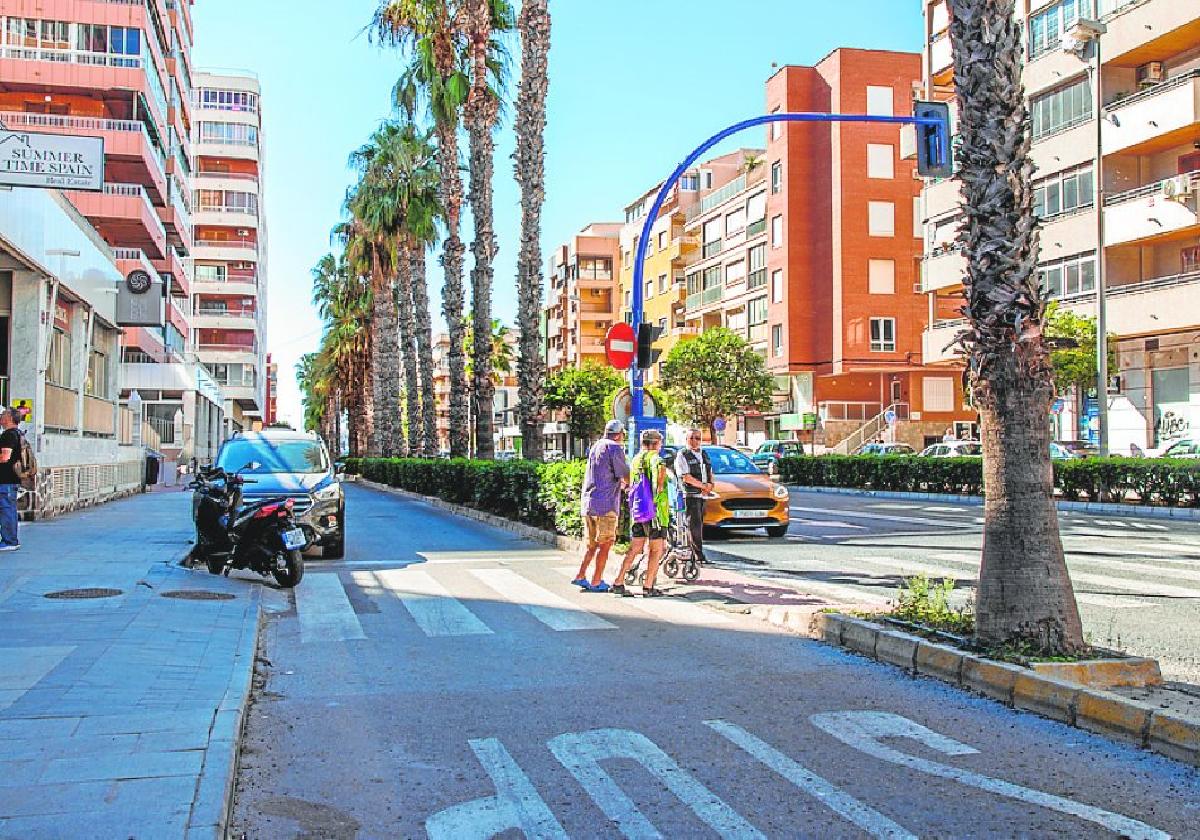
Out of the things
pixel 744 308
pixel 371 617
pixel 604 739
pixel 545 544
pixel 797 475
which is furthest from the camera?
pixel 744 308

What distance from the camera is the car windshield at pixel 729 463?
63.7 feet

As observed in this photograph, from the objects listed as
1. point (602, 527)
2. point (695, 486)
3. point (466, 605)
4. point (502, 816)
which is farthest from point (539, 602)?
point (502, 816)

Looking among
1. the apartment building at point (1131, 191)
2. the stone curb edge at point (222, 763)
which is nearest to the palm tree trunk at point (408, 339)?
the apartment building at point (1131, 191)

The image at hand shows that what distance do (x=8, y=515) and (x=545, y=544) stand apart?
754cm

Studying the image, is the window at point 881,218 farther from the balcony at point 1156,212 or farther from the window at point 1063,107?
the balcony at point 1156,212

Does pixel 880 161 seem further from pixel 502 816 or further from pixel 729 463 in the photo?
pixel 502 816

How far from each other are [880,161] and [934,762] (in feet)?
196

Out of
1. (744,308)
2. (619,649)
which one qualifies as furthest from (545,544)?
(744,308)

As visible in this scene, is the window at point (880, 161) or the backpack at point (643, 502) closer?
the backpack at point (643, 502)

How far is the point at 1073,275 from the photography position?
39.3 metres

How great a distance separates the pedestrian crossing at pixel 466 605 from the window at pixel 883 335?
162 feet

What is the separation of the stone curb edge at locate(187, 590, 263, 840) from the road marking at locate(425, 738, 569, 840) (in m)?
0.83

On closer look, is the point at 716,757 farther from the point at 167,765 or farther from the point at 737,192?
the point at 737,192

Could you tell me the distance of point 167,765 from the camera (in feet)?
16.1
